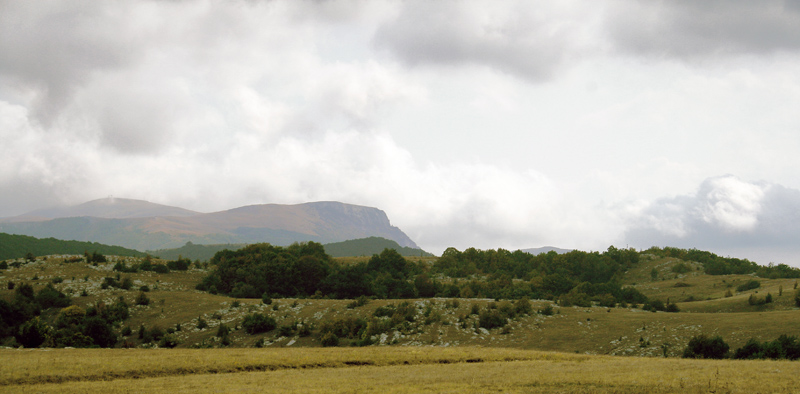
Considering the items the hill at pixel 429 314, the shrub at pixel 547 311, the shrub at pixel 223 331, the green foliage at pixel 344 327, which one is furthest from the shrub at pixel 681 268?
the shrub at pixel 223 331

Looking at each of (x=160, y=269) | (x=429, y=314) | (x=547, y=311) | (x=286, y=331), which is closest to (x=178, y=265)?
(x=160, y=269)

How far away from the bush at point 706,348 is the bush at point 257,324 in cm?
3254

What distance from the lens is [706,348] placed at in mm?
31000

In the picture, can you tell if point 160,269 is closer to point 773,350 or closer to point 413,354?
point 413,354

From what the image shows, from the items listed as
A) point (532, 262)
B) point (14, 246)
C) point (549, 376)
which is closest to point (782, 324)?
point (549, 376)

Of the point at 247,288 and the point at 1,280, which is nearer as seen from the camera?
the point at 1,280

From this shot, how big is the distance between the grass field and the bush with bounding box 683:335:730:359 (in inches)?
288

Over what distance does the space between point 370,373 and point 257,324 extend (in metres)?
22.0

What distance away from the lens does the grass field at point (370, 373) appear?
59.0 feet

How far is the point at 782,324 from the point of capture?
33281mm

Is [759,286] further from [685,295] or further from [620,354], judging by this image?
[620,354]

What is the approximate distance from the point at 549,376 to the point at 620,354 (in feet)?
56.2

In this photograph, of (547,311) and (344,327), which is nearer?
(344,327)

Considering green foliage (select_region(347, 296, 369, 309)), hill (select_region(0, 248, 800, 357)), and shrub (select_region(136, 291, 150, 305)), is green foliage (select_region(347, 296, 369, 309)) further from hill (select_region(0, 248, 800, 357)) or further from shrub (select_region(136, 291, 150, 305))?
shrub (select_region(136, 291, 150, 305))
